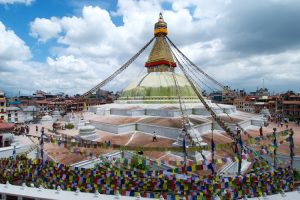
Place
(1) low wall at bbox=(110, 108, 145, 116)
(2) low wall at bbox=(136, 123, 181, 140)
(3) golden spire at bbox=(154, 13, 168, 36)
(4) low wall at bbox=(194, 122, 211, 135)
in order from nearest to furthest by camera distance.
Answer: (2) low wall at bbox=(136, 123, 181, 140) → (4) low wall at bbox=(194, 122, 211, 135) → (1) low wall at bbox=(110, 108, 145, 116) → (3) golden spire at bbox=(154, 13, 168, 36)

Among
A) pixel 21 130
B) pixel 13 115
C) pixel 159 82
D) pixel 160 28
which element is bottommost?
pixel 21 130

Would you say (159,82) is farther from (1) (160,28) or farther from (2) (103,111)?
(2) (103,111)

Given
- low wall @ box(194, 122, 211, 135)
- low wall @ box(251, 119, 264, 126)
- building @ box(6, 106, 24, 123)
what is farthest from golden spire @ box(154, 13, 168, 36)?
building @ box(6, 106, 24, 123)

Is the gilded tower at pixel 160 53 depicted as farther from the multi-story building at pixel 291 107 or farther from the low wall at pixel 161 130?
the multi-story building at pixel 291 107

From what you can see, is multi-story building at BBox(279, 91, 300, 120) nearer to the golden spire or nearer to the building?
the golden spire

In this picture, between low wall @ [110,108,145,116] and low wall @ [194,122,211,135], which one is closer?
low wall @ [194,122,211,135]

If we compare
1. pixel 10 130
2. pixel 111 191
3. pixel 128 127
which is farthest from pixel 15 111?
pixel 111 191

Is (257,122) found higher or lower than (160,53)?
lower

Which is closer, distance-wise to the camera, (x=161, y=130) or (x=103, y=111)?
(x=161, y=130)

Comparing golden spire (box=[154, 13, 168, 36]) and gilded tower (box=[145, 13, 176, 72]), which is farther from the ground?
golden spire (box=[154, 13, 168, 36])

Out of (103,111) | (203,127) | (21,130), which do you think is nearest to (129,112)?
(103,111)

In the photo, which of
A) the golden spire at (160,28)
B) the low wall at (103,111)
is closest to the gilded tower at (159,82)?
the golden spire at (160,28)

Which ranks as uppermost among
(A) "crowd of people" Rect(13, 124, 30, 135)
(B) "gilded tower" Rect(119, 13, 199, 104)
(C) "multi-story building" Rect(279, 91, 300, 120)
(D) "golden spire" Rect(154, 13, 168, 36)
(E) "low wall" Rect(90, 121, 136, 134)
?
(D) "golden spire" Rect(154, 13, 168, 36)

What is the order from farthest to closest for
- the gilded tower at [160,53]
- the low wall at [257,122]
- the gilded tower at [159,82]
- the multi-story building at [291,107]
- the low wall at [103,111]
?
1. the multi-story building at [291,107]
2. the gilded tower at [160,53]
3. the gilded tower at [159,82]
4. the low wall at [103,111]
5. the low wall at [257,122]
